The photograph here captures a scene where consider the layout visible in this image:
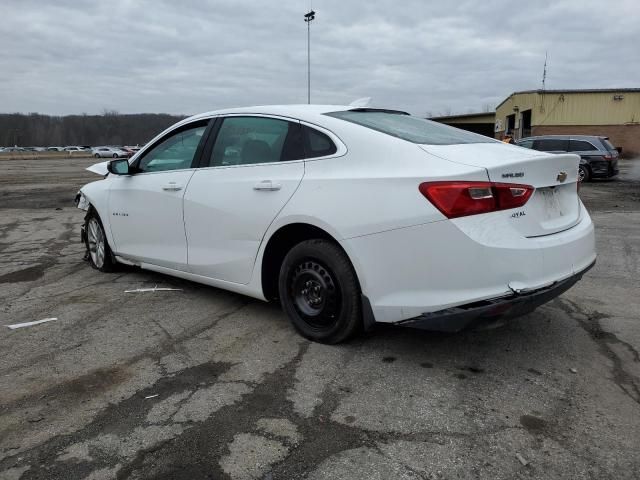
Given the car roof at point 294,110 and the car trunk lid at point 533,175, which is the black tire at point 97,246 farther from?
the car trunk lid at point 533,175

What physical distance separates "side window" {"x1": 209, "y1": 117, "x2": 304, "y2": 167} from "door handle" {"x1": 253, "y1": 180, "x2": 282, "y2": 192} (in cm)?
20

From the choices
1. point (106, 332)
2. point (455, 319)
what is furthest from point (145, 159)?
point (455, 319)

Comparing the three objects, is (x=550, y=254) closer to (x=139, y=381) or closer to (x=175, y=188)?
(x=139, y=381)

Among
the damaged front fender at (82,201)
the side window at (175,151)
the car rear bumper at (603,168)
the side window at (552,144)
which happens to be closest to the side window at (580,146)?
the side window at (552,144)

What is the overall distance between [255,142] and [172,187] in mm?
939

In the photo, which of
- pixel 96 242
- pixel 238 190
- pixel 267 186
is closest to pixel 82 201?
pixel 96 242

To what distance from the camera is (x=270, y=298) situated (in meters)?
4.22

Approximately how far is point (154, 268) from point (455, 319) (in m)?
3.12

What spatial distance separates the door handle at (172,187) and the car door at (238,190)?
0.48ft

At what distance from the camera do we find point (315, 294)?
3.85 meters

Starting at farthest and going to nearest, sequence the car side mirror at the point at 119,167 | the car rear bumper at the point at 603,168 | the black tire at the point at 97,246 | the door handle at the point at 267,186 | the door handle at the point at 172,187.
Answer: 1. the car rear bumper at the point at 603,168
2. the black tire at the point at 97,246
3. the car side mirror at the point at 119,167
4. the door handle at the point at 172,187
5. the door handle at the point at 267,186

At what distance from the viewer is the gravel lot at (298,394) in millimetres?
2525

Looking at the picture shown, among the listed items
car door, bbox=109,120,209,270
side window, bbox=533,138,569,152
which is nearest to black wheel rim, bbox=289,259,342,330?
car door, bbox=109,120,209,270

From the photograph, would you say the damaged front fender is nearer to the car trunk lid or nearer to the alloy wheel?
the alloy wheel
